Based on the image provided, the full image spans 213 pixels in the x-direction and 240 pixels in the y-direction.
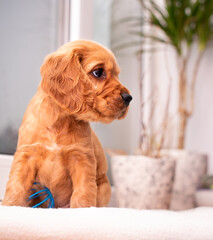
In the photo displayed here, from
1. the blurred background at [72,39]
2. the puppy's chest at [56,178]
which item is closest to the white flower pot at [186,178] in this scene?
the blurred background at [72,39]

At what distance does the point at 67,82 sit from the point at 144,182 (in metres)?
0.91

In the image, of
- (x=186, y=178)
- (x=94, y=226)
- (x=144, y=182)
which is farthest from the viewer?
(x=186, y=178)

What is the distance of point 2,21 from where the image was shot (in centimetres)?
68

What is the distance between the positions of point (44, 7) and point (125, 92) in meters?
0.42

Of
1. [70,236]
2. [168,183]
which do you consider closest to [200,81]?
[168,183]

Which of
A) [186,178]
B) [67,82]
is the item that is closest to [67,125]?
[67,82]

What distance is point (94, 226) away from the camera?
411 millimetres

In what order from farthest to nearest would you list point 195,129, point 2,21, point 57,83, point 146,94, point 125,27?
point 195,129 → point 146,94 → point 125,27 → point 2,21 → point 57,83

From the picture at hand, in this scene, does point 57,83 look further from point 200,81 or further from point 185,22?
point 200,81

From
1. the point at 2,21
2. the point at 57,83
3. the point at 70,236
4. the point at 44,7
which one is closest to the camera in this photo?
the point at 70,236

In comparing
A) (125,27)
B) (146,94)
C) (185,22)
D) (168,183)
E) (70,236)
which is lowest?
(168,183)

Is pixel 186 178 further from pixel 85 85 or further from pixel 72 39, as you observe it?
pixel 85 85

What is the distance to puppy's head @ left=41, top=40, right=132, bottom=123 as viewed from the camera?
0.54 metres

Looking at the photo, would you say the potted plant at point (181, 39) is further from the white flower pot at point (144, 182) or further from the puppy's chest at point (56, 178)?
the puppy's chest at point (56, 178)
